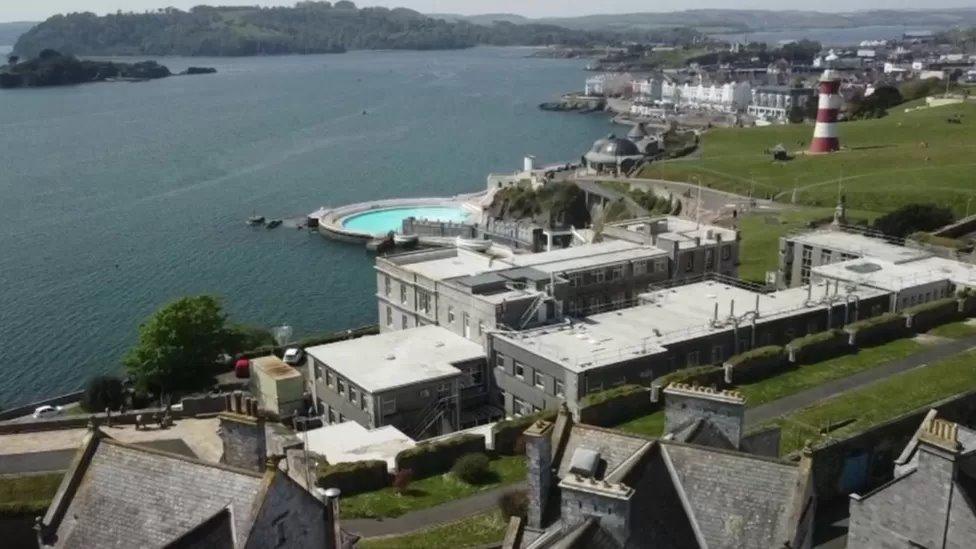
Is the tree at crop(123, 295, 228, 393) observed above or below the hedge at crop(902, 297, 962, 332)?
below

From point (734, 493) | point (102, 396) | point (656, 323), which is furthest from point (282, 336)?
point (734, 493)

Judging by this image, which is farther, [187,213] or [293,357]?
[187,213]

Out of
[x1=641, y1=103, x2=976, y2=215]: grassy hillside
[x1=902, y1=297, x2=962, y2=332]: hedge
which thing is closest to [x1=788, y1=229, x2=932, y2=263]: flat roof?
[x1=902, y1=297, x2=962, y2=332]: hedge

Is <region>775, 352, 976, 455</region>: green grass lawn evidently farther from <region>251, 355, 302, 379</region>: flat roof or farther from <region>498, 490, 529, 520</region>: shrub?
<region>251, 355, 302, 379</region>: flat roof

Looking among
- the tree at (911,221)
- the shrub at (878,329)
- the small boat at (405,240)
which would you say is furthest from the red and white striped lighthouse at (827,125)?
the shrub at (878,329)

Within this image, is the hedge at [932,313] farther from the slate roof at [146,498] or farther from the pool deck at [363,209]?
the pool deck at [363,209]

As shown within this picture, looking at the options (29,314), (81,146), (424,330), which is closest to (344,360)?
(424,330)

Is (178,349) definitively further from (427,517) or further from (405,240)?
(405,240)
